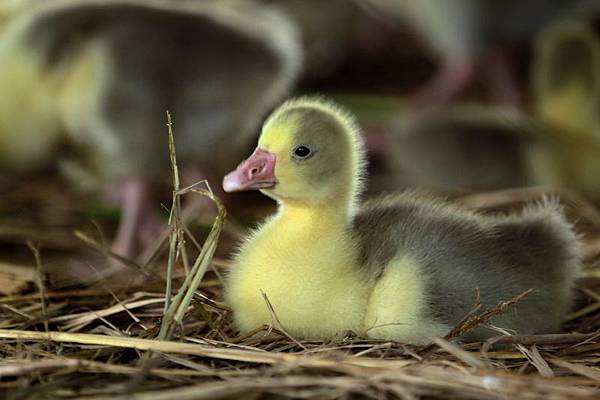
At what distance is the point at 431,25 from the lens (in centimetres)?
294

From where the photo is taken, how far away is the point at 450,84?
3002 millimetres

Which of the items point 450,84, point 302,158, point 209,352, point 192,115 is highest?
point 450,84

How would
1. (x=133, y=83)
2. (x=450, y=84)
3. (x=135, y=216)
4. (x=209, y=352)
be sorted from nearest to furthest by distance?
(x=209, y=352) → (x=133, y=83) → (x=135, y=216) → (x=450, y=84)

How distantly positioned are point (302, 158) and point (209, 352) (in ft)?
0.86

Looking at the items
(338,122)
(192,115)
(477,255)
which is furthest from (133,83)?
(477,255)

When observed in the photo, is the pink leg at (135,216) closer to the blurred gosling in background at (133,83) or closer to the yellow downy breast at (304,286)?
the blurred gosling in background at (133,83)

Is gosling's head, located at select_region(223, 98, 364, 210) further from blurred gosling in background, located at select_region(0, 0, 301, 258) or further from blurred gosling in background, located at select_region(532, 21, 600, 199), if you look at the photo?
blurred gosling in background, located at select_region(532, 21, 600, 199)

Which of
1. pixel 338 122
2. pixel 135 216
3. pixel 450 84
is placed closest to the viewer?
pixel 338 122

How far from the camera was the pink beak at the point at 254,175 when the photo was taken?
48.2 inches

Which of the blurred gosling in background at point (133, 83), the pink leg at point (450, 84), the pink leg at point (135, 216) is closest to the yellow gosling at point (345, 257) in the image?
the blurred gosling in background at point (133, 83)

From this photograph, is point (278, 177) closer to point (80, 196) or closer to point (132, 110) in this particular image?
point (132, 110)

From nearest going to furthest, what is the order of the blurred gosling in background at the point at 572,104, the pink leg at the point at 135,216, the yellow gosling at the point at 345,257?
the yellow gosling at the point at 345,257 < the pink leg at the point at 135,216 < the blurred gosling in background at the point at 572,104

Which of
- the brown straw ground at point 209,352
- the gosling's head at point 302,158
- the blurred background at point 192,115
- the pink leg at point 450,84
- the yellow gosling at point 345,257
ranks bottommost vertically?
the brown straw ground at point 209,352

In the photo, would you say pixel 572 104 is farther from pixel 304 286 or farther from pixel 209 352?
pixel 209 352
